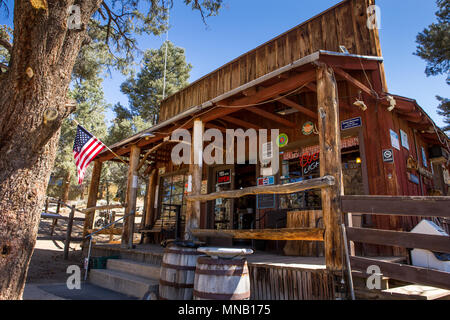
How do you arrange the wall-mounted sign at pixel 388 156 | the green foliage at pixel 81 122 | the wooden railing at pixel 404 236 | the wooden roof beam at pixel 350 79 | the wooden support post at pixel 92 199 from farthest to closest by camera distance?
the green foliage at pixel 81 122 → the wooden support post at pixel 92 199 → the wall-mounted sign at pixel 388 156 → the wooden roof beam at pixel 350 79 → the wooden railing at pixel 404 236

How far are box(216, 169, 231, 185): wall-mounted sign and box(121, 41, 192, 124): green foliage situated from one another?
506 inches

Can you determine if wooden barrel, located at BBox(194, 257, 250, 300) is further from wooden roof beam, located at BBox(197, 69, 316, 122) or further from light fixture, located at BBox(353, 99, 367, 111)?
→ light fixture, located at BBox(353, 99, 367, 111)

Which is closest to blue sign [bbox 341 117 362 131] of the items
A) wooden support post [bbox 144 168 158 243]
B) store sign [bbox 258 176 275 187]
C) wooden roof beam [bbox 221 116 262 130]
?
store sign [bbox 258 176 275 187]

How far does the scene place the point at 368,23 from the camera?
19.5 feet

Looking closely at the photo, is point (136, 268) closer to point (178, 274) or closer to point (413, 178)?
point (178, 274)

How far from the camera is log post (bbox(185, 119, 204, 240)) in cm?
599

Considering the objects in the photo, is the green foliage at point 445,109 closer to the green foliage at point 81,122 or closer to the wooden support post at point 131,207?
the wooden support post at point 131,207

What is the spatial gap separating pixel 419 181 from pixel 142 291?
647cm

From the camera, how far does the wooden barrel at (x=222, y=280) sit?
311cm

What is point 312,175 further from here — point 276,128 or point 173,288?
point 173,288

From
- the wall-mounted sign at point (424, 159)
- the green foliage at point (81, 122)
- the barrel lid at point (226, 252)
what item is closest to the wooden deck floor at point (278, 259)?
the barrel lid at point (226, 252)

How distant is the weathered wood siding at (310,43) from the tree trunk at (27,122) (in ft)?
16.0

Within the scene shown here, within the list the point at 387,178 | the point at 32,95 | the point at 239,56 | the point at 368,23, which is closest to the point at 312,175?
the point at 387,178

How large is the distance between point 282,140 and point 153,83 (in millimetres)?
15171
